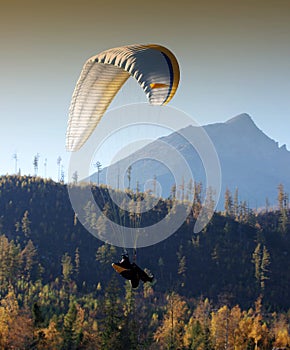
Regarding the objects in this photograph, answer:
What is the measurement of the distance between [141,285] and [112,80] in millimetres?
50247

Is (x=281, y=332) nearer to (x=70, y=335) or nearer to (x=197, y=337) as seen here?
(x=197, y=337)

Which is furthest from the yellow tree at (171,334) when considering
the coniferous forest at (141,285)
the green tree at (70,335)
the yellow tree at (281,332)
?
the yellow tree at (281,332)

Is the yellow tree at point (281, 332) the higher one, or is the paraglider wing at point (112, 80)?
the paraglider wing at point (112, 80)

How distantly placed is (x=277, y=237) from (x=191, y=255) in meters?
18.4

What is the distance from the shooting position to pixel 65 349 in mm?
38156

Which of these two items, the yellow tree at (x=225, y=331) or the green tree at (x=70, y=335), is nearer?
the green tree at (x=70, y=335)

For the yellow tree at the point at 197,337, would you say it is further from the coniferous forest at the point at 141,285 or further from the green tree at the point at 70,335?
the green tree at the point at 70,335

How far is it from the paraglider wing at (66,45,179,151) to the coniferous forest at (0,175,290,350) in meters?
19.5

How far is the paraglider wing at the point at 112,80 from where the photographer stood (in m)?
18.9

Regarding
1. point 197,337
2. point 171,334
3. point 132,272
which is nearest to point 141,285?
point 171,334

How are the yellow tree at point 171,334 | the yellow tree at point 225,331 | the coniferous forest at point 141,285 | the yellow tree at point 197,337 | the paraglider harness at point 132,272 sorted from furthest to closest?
the yellow tree at point 225,331
the yellow tree at point 171,334
the coniferous forest at point 141,285
the yellow tree at point 197,337
the paraglider harness at point 132,272

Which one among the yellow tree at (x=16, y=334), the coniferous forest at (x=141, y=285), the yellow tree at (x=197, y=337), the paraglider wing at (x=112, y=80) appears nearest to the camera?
the paraglider wing at (x=112, y=80)

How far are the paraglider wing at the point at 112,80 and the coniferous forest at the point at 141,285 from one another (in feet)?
64.0

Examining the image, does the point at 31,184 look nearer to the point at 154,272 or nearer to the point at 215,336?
the point at 154,272
